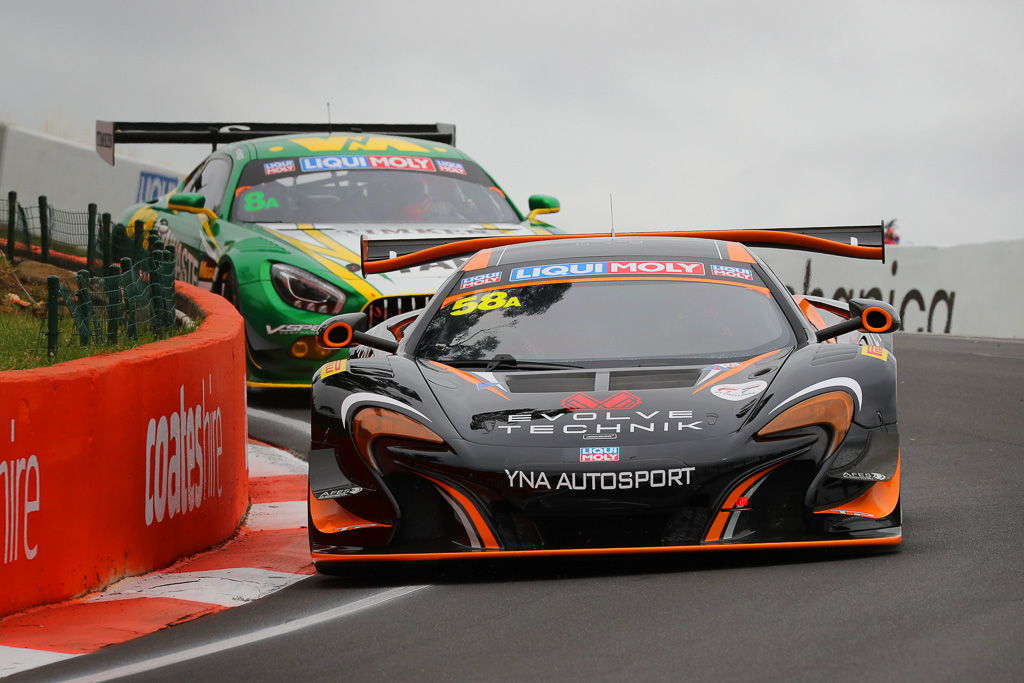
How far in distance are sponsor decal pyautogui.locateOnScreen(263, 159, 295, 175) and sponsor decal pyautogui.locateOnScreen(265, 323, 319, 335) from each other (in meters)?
1.83

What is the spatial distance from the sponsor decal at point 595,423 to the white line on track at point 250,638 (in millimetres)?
611

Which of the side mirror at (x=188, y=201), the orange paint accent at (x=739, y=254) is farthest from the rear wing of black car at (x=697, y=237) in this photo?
the side mirror at (x=188, y=201)

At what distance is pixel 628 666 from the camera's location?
4.41 meters

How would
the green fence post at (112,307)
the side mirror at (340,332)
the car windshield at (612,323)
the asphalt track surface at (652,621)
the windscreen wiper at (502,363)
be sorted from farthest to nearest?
the green fence post at (112,307)
the side mirror at (340,332)
the car windshield at (612,323)
the windscreen wiper at (502,363)
the asphalt track surface at (652,621)

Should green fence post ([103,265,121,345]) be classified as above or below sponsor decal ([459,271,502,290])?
below

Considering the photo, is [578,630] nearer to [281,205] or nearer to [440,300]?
[440,300]

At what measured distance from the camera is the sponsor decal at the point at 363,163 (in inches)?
496

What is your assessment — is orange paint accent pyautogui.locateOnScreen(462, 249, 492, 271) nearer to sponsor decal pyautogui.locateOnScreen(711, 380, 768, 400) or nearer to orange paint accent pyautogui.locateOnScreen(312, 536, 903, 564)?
sponsor decal pyautogui.locateOnScreen(711, 380, 768, 400)

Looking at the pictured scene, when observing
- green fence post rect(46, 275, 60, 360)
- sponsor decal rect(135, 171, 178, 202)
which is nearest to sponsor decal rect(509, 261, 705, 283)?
green fence post rect(46, 275, 60, 360)

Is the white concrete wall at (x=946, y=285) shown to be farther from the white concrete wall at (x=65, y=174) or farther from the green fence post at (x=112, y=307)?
the green fence post at (x=112, y=307)

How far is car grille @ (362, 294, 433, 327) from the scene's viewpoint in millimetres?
10727

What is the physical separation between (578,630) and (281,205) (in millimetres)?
7749

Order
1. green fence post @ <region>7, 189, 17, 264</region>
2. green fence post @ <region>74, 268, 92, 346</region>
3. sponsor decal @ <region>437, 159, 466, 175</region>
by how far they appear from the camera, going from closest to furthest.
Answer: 1. green fence post @ <region>74, 268, 92, 346</region>
2. green fence post @ <region>7, 189, 17, 264</region>
3. sponsor decal @ <region>437, 159, 466, 175</region>

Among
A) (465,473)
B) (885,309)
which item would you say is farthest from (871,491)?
(465,473)
